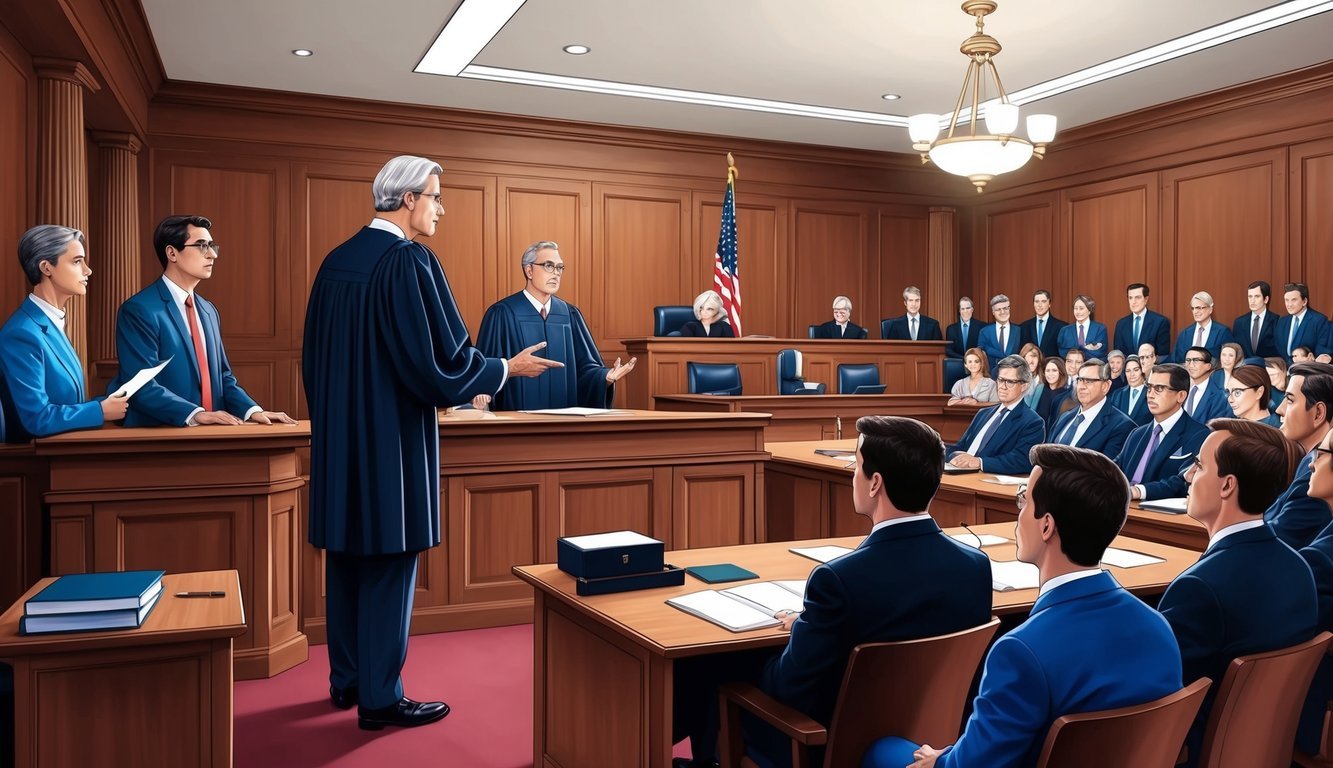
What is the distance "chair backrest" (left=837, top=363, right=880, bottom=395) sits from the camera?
9219 mm

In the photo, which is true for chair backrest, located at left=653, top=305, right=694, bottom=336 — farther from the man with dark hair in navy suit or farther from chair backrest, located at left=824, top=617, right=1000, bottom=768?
chair backrest, located at left=824, top=617, right=1000, bottom=768

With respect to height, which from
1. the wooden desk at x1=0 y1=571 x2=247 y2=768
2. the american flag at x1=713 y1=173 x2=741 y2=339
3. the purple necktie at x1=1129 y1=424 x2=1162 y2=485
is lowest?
the wooden desk at x1=0 y1=571 x2=247 y2=768

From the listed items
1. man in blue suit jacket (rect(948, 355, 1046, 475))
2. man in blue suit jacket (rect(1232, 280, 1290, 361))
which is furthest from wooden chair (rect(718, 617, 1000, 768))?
man in blue suit jacket (rect(1232, 280, 1290, 361))

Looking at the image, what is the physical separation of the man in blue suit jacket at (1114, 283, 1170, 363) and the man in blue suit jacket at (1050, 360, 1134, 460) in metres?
5.29

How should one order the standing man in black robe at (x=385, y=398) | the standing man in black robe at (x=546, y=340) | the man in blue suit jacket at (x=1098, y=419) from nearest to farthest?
1. the standing man in black robe at (x=385, y=398)
2. the man in blue suit jacket at (x=1098, y=419)
3. the standing man in black robe at (x=546, y=340)

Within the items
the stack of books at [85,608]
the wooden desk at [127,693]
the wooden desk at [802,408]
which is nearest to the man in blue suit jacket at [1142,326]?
the wooden desk at [802,408]

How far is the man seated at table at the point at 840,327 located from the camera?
10.7 metres

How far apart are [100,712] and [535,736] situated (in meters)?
1.11

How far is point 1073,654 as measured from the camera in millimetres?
1606

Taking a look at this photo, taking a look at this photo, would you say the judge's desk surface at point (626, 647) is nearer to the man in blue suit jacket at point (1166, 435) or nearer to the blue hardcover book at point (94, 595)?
the blue hardcover book at point (94, 595)

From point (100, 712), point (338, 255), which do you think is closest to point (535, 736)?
point (100, 712)

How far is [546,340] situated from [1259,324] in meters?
6.60

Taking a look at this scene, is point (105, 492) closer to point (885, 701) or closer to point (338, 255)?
point (338, 255)

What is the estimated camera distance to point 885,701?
2014 mm
